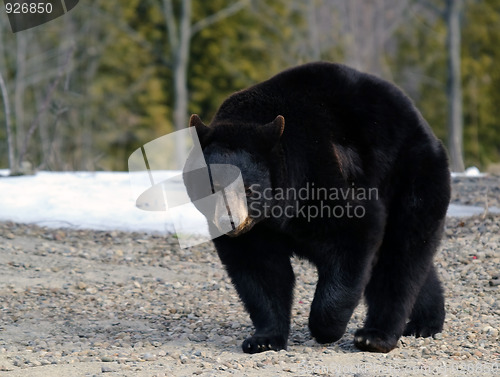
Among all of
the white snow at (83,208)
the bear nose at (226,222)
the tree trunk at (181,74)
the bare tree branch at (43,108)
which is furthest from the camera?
the tree trunk at (181,74)

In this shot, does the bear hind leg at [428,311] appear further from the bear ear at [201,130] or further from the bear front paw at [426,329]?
the bear ear at [201,130]

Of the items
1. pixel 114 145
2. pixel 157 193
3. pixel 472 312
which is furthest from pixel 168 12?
pixel 472 312

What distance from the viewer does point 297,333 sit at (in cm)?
514

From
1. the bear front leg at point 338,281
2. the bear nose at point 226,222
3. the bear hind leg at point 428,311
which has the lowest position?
the bear hind leg at point 428,311

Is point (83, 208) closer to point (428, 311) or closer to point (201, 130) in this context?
point (201, 130)

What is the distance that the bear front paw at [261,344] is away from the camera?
458 centimetres

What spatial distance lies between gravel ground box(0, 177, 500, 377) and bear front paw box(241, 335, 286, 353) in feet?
0.20

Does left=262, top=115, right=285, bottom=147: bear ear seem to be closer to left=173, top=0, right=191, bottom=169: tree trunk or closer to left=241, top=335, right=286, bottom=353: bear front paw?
left=241, top=335, right=286, bottom=353: bear front paw

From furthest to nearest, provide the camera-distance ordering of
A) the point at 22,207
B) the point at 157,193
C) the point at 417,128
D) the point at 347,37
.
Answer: the point at 347,37 < the point at 157,193 < the point at 22,207 < the point at 417,128

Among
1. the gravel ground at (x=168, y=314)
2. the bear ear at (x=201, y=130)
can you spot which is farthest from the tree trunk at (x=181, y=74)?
the bear ear at (x=201, y=130)

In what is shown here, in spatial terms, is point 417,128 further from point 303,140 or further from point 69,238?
point 69,238

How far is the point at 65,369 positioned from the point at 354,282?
65.8 inches

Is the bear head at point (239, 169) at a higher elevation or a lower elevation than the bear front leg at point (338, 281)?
higher

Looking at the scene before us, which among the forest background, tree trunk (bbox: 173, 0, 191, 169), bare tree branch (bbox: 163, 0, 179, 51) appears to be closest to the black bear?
tree trunk (bbox: 173, 0, 191, 169)
